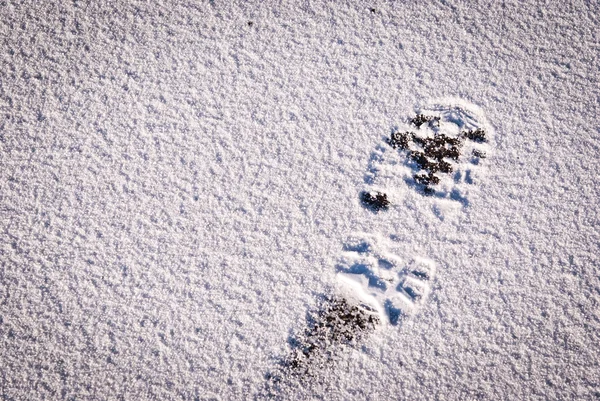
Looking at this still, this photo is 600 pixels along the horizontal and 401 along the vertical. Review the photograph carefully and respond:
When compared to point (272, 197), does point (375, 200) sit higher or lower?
higher

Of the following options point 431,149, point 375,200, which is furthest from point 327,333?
A: point 431,149

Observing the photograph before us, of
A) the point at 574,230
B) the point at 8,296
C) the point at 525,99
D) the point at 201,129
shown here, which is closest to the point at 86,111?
the point at 201,129

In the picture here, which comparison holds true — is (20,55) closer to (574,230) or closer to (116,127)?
(116,127)

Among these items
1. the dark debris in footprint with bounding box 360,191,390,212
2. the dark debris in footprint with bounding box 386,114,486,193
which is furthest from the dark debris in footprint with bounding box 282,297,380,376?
the dark debris in footprint with bounding box 386,114,486,193

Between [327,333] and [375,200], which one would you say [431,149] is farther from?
[327,333]

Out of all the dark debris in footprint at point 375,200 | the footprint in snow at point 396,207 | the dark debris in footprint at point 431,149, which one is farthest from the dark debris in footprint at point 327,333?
the dark debris in footprint at point 431,149

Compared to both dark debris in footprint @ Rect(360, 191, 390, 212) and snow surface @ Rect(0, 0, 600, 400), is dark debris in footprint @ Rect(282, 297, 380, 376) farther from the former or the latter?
dark debris in footprint @ Rect(360, 191, 390, 212)
